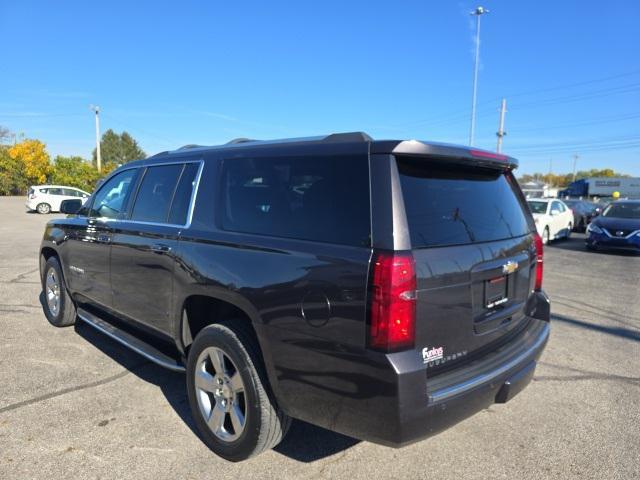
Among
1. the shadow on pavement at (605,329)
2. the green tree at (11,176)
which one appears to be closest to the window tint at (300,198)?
the shadow on pavement at (605,329)

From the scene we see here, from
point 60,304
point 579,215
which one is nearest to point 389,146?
point 60,304

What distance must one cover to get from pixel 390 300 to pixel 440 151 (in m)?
0.89

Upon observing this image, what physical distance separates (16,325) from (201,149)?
3.71 metres

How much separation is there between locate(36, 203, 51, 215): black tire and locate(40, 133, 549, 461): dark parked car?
1055 inches

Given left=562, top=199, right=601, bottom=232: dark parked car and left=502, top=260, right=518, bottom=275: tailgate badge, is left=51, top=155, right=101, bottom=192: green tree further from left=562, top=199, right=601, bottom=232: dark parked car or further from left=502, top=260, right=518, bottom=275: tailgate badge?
left=502, top=260, right=518, bottom=275: tailgate badge

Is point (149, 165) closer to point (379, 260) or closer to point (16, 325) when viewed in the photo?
point (379, 260)

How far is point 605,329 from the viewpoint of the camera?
5824 mm

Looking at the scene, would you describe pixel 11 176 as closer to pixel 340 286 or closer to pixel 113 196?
pixel 113 196

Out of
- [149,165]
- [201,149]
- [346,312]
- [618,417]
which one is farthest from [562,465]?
[149,165]

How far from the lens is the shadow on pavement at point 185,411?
306 cm

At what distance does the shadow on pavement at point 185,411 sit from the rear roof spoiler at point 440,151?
77.1 inches

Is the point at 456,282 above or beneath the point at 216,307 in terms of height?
above

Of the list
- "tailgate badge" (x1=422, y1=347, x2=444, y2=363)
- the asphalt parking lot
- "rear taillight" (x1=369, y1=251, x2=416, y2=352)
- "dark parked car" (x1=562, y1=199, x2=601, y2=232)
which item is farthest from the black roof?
"dark parked car" (x1=562, y1=199, x2=601, y2=232)

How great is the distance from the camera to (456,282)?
2.43m
